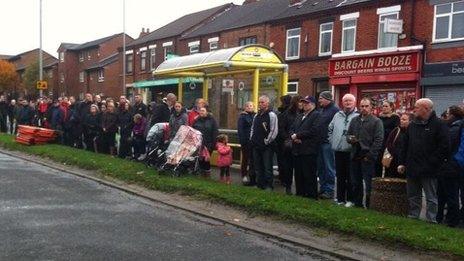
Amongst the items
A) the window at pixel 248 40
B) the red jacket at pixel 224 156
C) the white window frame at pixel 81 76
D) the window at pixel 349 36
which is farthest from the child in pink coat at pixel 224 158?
the white window frame at pixel 81 76

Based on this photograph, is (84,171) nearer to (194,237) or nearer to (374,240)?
(194,237)

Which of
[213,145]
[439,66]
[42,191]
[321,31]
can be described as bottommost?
[42,191]

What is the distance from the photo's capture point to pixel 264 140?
36.6 ft

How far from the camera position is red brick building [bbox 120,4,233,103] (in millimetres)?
42219

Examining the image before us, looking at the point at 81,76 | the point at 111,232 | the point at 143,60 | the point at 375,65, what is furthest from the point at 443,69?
the point at 81,76

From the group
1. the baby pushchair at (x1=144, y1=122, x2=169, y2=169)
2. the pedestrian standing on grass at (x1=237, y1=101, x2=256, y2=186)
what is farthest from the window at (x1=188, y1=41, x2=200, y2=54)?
the pedestrian standing on grass at (x1=237, y1=101, x2=256, y2=186)

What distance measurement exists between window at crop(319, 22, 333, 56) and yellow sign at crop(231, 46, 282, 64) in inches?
582

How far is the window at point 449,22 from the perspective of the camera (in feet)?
74.3

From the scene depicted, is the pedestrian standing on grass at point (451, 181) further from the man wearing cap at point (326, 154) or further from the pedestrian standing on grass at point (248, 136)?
the pedestrian standing on grass at point (248, 136)

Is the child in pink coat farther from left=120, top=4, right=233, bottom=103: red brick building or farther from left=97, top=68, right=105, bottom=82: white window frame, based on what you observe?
left=97, top=68, right=105, bottom=82: white window frame

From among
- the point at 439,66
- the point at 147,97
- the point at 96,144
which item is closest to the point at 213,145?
the point at 96,144

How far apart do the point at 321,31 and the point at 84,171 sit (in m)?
18.0

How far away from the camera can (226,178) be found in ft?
40.6

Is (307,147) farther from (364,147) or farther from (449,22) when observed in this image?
(449,22)
